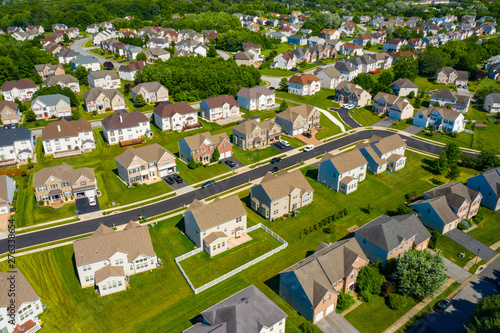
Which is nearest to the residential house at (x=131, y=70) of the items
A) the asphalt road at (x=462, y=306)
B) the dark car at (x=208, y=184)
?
the dark car at (x=208, y=184)

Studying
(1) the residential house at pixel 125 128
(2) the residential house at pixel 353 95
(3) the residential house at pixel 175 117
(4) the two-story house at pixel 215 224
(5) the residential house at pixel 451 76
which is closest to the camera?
(4) the two-story house at pixel 215 224

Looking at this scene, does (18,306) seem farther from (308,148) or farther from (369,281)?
(308,148)

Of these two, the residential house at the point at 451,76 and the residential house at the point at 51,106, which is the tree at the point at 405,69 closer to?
the residential house at the point at 451,76

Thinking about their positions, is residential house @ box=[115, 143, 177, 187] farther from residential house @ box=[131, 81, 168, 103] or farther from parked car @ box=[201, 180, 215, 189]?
residential house @ box=[131, 81, 168, 103]

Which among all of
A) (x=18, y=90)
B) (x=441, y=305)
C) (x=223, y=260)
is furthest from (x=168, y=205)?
(x=18, y=90)

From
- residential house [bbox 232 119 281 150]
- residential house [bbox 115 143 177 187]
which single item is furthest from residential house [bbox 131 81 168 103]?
residential house [bbox 115 143 177 187]

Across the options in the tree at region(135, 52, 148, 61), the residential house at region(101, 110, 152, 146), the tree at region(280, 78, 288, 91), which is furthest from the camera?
the tree at region(135, 52, 148, 61)
